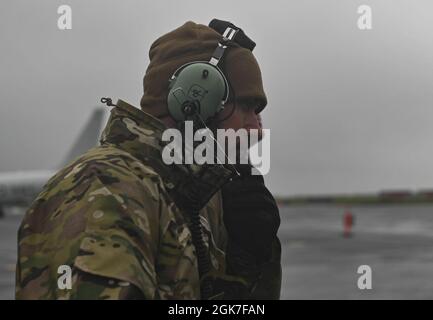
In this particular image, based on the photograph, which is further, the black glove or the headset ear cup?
the black glove

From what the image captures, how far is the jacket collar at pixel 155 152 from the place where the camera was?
1.91 metres

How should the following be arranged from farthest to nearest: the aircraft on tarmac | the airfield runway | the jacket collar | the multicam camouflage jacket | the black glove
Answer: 1. the aircraft on tarmac
2. the airfield runway
3. the black glove
4. the jacket collar
5. the multicam camouflage jacket

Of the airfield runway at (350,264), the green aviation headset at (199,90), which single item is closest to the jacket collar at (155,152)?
the green aviation headset at (199,90)

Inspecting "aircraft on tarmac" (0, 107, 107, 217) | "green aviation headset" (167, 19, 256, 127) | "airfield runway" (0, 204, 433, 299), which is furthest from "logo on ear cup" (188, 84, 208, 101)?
"aircraft on tarmac" (0, 107, 107, 217)

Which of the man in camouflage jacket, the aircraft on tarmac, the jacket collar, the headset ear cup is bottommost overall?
the man in camouflage jacket

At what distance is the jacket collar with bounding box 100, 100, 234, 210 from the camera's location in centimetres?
191

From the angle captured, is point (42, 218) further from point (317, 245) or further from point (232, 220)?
point (317, 245)

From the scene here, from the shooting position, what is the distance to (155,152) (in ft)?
6.30

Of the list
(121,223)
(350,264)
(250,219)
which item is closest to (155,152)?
(121,223)

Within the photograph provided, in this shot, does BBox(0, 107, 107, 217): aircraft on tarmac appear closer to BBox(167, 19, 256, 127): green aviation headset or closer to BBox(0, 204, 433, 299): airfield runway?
BBox(0, 204, 433, 299): airfield runway

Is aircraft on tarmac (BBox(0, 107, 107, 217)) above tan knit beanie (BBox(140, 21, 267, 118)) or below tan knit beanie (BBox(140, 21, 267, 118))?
above

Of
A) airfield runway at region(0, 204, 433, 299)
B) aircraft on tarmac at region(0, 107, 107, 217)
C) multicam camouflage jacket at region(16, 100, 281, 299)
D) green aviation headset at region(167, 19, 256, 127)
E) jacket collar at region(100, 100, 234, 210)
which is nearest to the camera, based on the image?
multicam camouflage jacket at region(16, 100, 281, 299)

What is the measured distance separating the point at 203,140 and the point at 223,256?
35 centimetres
